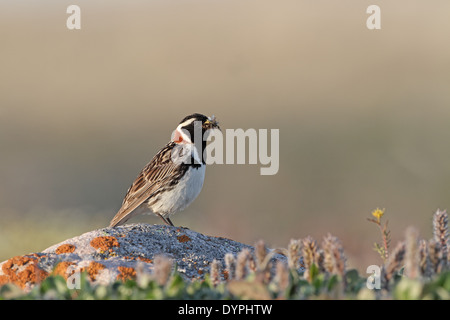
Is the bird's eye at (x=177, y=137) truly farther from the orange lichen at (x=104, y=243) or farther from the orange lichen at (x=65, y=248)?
the orange lichen at (x=65, y=248)

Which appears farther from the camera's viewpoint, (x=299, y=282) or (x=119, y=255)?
(x=119, y=255)

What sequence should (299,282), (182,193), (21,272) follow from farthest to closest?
(182,193) < (21,272) < (299,282)

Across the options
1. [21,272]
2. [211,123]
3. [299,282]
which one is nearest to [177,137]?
[211,123]

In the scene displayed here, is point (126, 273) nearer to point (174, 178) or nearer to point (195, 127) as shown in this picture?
point (174, 178)

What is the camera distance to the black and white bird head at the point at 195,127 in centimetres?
982

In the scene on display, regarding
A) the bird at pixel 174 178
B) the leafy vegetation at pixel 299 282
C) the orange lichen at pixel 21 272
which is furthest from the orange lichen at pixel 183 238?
the bird at pixel 174 178

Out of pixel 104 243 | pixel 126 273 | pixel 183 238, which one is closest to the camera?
pixel 126 273

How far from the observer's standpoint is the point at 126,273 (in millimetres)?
5109

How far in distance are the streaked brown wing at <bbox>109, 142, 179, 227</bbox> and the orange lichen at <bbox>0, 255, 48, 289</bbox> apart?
13.0ft

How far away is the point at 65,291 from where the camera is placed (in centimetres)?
416

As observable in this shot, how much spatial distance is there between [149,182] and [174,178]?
0.39m

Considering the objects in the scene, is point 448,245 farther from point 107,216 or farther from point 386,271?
point 107,216

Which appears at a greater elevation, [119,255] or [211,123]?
[211,123]

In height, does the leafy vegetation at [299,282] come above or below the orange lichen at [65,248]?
above
